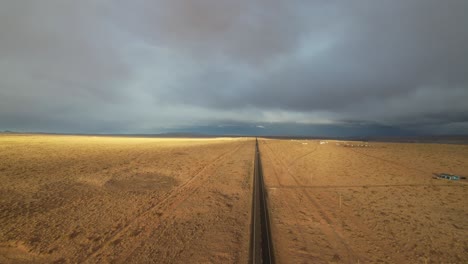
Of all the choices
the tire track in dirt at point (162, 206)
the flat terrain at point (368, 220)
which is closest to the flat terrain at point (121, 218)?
the tire track in dirt at point (162, 206)

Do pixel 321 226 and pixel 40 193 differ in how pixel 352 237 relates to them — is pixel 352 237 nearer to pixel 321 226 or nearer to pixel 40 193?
pixel 321 226

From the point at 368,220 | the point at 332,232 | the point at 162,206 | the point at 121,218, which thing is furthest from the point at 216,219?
the point at 368,220

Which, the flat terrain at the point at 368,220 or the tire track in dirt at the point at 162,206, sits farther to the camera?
the tire track in dirt at the point at 162,206

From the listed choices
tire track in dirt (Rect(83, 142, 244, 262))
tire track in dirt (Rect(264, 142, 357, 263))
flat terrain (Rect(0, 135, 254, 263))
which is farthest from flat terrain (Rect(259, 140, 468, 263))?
tire track in dirt (Rect(83, 142, 244, 262))

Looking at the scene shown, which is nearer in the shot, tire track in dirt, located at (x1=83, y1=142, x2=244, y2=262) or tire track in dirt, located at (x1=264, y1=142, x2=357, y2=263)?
tire track in dirt, located at (x1=264, y1=142, x2=357, y2=263)

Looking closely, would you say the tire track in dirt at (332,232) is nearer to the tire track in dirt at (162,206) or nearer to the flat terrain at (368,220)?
the flat terrain at (368,220)

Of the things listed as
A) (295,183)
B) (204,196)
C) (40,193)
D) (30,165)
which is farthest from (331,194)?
(30,165)

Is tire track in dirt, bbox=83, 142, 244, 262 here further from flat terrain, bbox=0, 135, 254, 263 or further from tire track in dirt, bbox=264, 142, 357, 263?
tire track in dirt, bbox=264, 142, 357, 263

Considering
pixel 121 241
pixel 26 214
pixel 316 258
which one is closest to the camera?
pixel 316 258

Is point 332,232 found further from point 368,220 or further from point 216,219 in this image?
point 216,219

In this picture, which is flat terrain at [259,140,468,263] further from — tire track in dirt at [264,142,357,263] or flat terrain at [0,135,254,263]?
flat terrain at [0,135,254,263]

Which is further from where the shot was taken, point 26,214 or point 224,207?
point 224,207
